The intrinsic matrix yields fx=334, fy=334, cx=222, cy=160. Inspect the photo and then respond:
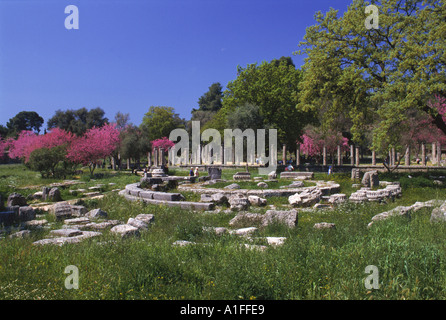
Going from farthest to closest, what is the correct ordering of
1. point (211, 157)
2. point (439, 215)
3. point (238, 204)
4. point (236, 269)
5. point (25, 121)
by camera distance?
point (25, 121), point (211, 157), point (238, 204), point (439, 215), point (236, 269)

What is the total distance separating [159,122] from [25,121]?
1578 inches

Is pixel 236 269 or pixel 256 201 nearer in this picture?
pixel 236 269

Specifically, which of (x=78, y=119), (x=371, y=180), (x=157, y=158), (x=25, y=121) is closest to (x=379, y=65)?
(x=371, y=180)

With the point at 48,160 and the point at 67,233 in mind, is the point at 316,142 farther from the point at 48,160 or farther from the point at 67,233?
the point at 67,233

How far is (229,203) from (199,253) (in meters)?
7.20

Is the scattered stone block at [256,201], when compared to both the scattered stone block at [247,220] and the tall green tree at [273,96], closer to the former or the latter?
the scattered stone block at [247,220]

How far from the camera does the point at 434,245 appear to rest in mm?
5504

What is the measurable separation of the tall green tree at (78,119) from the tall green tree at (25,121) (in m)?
19.3

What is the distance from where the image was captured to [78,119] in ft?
→ 214

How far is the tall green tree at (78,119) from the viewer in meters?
62.7

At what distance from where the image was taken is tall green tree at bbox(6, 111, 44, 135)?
258 ft

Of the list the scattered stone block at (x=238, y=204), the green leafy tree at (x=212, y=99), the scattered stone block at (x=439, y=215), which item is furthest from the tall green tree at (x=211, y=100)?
the scattered stone block at (x=439, y=215)

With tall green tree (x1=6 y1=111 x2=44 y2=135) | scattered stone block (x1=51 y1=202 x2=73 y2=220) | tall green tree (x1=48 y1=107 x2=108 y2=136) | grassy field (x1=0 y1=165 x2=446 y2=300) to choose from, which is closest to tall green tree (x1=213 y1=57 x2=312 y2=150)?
scattered stone block (x1=51 y1=202 x2=73 y2=220)

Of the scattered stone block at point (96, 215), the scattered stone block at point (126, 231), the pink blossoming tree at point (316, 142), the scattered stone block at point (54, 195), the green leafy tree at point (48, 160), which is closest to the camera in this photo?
the scattered stone block at point (126, 231)
